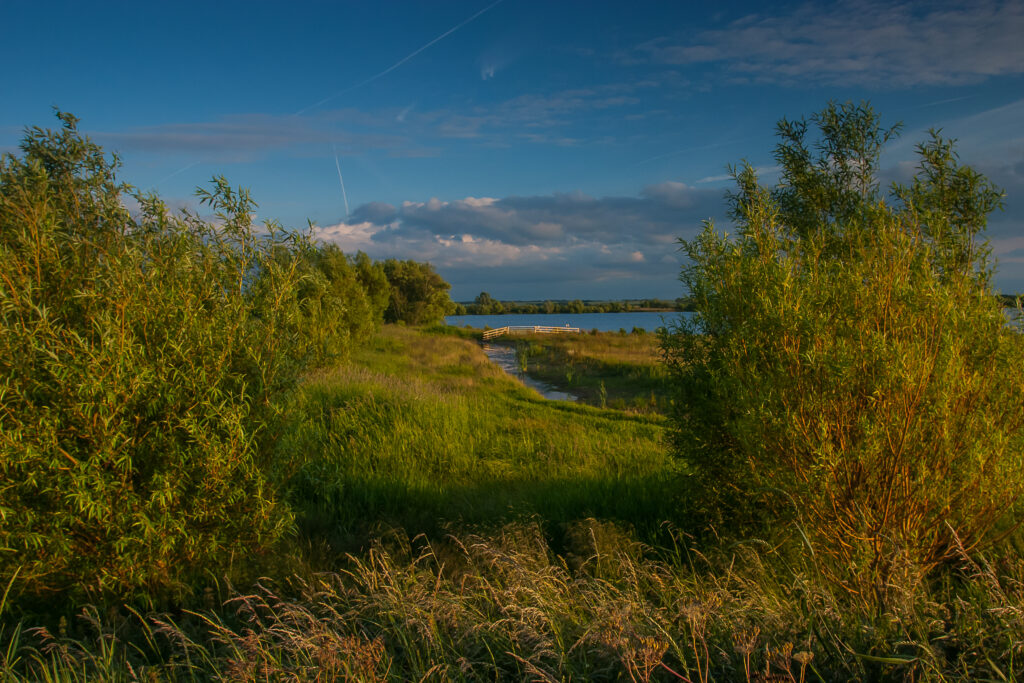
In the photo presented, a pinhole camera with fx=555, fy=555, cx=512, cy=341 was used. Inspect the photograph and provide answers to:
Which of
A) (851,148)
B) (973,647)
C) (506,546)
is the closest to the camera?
(973,647)

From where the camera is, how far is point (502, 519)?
5.79m

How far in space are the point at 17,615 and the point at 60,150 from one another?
12.8 feet

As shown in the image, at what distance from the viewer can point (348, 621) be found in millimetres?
3715

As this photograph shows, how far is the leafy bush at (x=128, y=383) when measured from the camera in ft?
12.4

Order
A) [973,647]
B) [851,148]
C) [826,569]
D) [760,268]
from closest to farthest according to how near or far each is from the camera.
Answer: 1. [973,647]
2. [826,569]
3. [760,268]
4. [851,148]

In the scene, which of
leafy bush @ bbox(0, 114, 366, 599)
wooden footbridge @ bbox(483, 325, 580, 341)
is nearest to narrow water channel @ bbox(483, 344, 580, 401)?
wooden footbridge @ bbox(483, 325, 580, 341)

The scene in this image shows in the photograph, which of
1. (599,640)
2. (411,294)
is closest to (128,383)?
(599,640)

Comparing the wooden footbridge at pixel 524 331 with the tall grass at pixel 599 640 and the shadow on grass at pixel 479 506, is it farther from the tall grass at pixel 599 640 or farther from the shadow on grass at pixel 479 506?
the tall grass at pixel 599 640

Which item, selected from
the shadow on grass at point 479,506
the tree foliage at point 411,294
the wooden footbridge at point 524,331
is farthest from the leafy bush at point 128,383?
the tree foliage at point 411,294

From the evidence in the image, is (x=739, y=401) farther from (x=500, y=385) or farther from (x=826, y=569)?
(x=500, y=385)

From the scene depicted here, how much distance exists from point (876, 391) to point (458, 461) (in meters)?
6.35

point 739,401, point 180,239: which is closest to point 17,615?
point 180,239

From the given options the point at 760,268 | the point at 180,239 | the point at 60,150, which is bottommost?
the point at 760,268

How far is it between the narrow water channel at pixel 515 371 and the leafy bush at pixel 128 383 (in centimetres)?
1483
